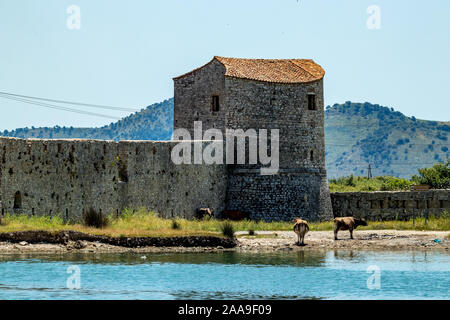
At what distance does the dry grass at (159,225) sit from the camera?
103 ft

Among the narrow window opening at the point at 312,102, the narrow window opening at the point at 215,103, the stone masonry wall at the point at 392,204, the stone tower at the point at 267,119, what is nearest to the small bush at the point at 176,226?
the stone tower at the point at 267,119

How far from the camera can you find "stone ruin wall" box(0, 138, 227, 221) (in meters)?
32.0

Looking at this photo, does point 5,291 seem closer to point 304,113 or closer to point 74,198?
point 74,198

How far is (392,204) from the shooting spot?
148 feet

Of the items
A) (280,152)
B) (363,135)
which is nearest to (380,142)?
(363,135)

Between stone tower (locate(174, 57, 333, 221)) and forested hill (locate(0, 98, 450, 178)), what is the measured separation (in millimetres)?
119963

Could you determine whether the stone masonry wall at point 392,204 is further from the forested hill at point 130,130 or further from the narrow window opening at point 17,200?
the forested hill at point 130,130

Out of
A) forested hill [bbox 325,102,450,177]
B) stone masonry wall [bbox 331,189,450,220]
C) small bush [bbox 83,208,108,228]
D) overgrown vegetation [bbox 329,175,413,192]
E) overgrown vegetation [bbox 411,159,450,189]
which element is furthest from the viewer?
forested hill [bbox 325,102,450,177]

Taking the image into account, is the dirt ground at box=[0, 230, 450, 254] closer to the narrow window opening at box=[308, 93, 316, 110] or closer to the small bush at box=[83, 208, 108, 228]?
the small bush at box=[83, 208, 108, 228]

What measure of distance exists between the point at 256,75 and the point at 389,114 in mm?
146519

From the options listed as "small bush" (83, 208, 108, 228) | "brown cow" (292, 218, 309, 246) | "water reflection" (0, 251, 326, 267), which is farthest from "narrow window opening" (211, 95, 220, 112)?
"water reflection" (0, 251, 326, 267)

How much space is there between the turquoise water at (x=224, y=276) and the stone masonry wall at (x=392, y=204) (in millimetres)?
12407

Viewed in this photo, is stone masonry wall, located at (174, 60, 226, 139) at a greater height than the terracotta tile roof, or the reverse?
the terracotta tile roof
